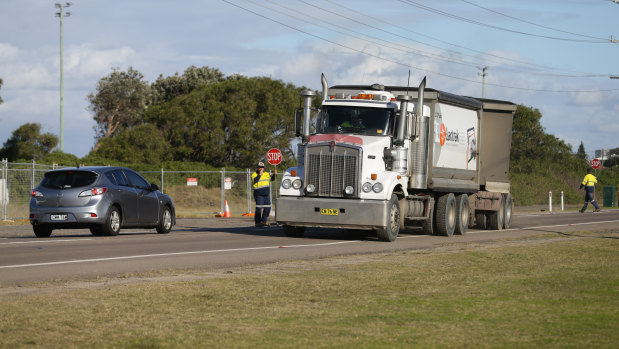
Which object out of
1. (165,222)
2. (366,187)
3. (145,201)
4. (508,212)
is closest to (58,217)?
(145,201)

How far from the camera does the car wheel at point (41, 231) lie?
66.0 feet

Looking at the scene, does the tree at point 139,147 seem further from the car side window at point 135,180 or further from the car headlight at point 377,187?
the car headlight at point 377,187

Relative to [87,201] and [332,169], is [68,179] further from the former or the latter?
[332,169]

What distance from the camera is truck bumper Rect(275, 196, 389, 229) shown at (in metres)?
19.3

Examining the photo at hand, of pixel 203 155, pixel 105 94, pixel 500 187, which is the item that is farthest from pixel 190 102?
pixel 500 187

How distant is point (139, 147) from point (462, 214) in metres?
39.5

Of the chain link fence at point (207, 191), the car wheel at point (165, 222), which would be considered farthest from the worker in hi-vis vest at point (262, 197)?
the chain link fence at point (207, 191)

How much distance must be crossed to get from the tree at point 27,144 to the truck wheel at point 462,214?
43491 millimetres

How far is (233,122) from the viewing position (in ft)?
197

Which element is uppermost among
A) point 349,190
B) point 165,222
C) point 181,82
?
point 181,82

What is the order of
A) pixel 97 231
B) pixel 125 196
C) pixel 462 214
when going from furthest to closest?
1. pixel 462 214
2. pixel 125 196
3. pixel 97 231

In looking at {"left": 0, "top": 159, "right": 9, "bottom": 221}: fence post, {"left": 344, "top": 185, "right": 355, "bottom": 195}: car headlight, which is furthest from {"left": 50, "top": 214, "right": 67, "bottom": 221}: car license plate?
{"left": 0, "top": 159, "right": 9, "bottom": 221}: fence post

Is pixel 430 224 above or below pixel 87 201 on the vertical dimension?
below

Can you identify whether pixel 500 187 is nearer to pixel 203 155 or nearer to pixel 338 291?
pixel 338 291
